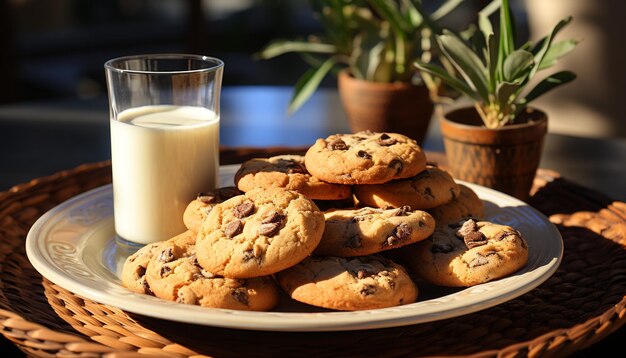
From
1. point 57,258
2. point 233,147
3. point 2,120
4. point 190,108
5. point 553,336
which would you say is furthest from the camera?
point 2,120

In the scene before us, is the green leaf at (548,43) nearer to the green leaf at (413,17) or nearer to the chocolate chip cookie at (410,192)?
the chocolate chip cookie at (410,192)

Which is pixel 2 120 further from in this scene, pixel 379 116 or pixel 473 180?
pixel 473 180

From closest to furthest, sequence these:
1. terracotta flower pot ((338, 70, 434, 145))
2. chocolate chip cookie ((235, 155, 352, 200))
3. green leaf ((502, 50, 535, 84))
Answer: chocolate chip cookie ((235, 155, 352, 200))
green leaf ((502, 50, 535, 84))
terracotta flower pot ((338, 70, 434, 145))

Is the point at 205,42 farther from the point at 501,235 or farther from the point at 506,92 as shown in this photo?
the point at 501,235

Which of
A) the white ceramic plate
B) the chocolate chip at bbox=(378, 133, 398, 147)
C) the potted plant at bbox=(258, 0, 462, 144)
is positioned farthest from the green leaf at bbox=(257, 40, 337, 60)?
the chocolate chip at bbox=(378, 133, 398, 147)

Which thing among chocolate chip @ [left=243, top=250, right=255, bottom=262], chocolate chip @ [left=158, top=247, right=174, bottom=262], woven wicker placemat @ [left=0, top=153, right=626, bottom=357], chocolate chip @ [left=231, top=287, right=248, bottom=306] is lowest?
woven wicker placemat @ [left=0, top=153, right=626, bottom=357]

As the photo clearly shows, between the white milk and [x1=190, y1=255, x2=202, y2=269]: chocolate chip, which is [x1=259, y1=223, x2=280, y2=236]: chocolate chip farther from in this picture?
the white milk

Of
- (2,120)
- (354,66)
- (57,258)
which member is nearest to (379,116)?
(354,66)
